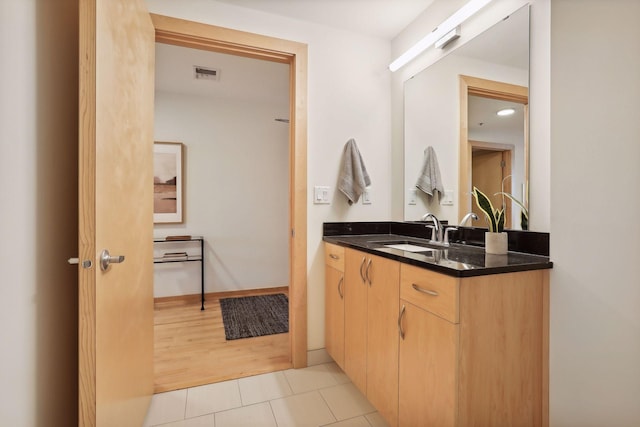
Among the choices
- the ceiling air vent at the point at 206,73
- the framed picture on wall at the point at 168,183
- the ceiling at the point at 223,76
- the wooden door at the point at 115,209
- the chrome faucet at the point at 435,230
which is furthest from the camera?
the framed picture on wall at the point at 168,183

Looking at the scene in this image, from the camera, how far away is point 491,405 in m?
1.05

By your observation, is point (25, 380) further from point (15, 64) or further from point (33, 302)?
point (15, 64)

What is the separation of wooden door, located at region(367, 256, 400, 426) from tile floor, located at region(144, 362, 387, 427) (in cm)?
20

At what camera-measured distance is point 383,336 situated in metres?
1.40

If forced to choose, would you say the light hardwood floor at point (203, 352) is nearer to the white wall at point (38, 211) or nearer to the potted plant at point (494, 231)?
the white wall at point (38, 211)

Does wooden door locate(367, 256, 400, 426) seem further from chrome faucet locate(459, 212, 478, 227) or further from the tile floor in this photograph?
chrome faucet locate(459, 212, 478, 227)

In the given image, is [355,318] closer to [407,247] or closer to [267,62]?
[407,247]

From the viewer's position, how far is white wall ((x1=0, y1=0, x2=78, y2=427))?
787 mm

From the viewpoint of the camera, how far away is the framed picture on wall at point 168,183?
329 centimetres

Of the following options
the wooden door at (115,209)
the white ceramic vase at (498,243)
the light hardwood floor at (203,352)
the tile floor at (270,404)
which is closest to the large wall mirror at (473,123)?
the white ceramic vase at (498,243)

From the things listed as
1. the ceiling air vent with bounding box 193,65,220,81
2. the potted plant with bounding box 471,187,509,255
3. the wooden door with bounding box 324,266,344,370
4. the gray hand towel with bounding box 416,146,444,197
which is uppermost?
the ceiling air vent with bounding box 193,65,220,81

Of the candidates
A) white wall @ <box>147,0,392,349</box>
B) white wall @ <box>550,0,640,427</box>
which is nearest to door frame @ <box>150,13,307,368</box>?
white wall @ <box>147,0,392,349</box>

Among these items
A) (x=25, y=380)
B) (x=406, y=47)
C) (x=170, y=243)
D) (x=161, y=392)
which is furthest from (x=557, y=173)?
(x=170, y=243)

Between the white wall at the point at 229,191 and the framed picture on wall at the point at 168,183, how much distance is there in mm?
72
